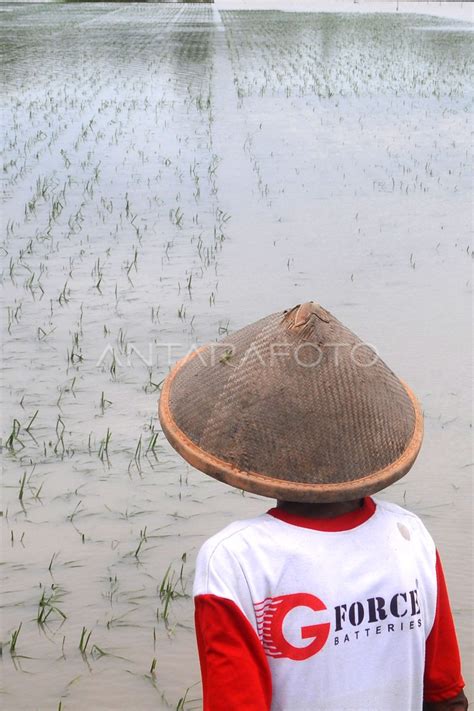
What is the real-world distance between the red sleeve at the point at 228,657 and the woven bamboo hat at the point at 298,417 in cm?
17

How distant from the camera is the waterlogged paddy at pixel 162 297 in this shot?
2.94 meters

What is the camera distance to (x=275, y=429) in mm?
1287

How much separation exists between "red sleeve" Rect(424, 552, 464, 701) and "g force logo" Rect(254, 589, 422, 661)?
115mm

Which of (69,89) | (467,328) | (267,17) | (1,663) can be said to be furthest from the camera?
(267,17)

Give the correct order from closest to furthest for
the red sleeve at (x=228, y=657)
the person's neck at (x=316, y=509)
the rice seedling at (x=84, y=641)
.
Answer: the red sleeve at (x=228, y=657), the person's neck at (x=316, y=509), the rice seedling at (x=84, y=641)

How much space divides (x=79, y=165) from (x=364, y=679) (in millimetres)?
8362

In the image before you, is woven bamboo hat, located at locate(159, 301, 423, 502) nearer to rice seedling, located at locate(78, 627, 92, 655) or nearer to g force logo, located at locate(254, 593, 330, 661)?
g force logo, located at locate(254, 593, 330, 661)

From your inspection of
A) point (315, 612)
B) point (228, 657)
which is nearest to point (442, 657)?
point (315, 612)

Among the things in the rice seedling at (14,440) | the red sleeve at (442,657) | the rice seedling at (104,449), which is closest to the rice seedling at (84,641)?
the rice seedling at (104,449)

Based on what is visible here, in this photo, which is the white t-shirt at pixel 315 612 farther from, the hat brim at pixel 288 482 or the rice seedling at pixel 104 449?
the rice seedling at pixel 104 449

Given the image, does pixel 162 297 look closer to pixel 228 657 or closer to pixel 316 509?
pixel 316 509

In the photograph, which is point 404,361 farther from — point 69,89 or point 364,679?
point 69,89

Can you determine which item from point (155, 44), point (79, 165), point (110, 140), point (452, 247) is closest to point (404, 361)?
point (452, 247)

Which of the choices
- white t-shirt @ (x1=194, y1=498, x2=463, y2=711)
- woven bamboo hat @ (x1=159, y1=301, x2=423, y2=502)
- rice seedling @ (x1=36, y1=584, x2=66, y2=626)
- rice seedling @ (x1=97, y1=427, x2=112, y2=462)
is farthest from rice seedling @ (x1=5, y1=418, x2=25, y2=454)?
white t-shirt @ (x1=194, y1=498, x2=463, y2=711)
